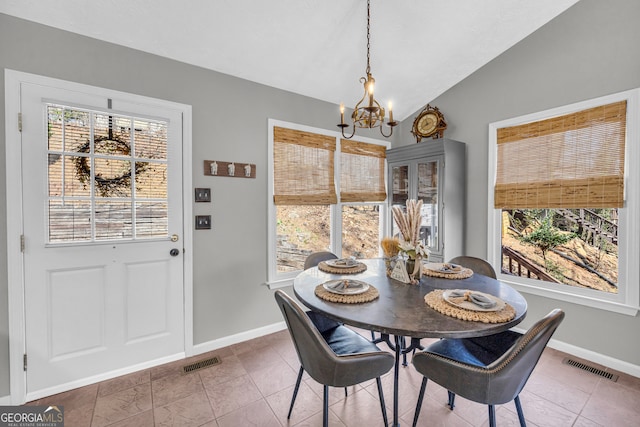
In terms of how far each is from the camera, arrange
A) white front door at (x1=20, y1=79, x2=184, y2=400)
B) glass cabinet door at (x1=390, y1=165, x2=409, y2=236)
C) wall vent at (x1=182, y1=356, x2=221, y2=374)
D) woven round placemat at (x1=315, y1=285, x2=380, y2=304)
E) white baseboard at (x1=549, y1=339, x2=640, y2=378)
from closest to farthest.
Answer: woven round placemat at (x1=315, y1=285, x2=380, y2=304)
white front door at (x1=20, y1=79, x2=184, y2=400)
white baseboard at (x1=549, y1=339, x2=640, y2=378)
wall vent at (x1=182, y1=356, x2=221, y2=374)
glass cabinet door at (x1=390, y1=165, x2=409, y2=236)

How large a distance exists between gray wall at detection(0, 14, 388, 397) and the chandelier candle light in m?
1.45

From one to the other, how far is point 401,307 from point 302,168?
1.93 meters

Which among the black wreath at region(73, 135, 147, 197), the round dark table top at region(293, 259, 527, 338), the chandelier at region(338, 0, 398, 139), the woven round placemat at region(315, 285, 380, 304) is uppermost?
the chandelier at region(338, 0, 398, 139)

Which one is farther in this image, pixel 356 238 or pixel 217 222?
pixel 356 238

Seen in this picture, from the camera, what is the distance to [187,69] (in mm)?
2361

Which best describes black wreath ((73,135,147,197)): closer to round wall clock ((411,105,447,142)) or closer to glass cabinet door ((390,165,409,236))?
glass cabinet door ((390,165,409,236))

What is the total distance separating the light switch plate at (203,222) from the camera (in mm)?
2425

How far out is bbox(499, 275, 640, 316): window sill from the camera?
2143 mm

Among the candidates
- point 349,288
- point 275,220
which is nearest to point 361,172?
point 275,220

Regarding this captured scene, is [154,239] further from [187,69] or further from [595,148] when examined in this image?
[595,148]

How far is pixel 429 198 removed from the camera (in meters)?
3.06

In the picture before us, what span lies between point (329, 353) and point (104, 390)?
5.88 ft

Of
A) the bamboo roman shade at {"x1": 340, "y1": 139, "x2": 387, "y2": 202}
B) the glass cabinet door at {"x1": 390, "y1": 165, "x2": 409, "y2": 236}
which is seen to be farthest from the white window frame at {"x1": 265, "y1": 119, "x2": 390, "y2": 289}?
the glass cabinet door at {"x1": 390, "y1": 165, "x2": 409, "y2": 236}

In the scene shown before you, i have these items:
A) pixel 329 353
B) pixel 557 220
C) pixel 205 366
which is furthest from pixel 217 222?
pixel 557 220
